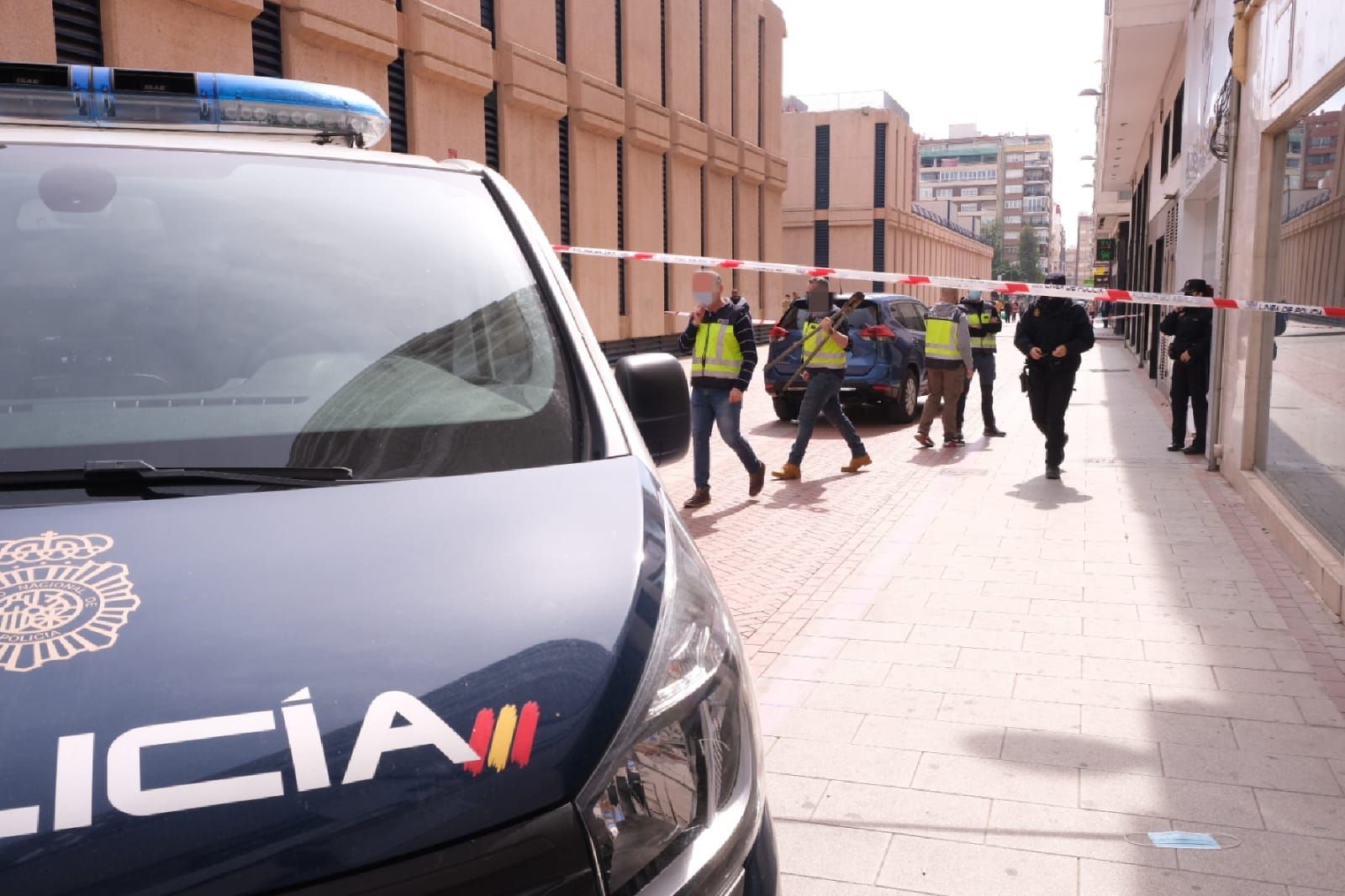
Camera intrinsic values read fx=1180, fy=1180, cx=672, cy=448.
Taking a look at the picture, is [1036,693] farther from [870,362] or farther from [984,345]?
[870,362]

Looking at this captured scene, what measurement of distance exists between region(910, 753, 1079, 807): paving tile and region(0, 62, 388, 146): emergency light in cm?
→ 296

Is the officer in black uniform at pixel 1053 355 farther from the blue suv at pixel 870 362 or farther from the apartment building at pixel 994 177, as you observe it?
the apartment building at pixel 994 177

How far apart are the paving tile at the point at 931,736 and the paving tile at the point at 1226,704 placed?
80cm

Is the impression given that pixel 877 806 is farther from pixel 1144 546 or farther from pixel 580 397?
pixel 1144 546

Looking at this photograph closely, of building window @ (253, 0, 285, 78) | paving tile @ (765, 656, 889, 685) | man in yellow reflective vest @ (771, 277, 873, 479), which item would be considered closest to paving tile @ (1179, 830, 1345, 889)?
paving tile @ (765, 656, 889, 685)

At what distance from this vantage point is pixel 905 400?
15.1 m

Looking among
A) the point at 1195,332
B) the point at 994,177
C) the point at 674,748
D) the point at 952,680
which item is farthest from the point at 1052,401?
the point at 994,177

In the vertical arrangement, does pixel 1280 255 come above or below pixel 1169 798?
above

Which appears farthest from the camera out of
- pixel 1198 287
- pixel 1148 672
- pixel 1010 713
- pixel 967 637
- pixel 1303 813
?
pixel 1198 287

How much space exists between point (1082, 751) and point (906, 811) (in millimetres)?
857

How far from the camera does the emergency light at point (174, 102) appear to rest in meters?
3.59

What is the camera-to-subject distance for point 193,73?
3725mm

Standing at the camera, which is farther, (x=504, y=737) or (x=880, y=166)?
(x=880, y=166)

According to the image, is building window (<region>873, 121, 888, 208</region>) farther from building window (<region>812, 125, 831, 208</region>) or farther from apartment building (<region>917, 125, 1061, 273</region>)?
apartment building (<region>917, 125, 1061, 273</region>)
